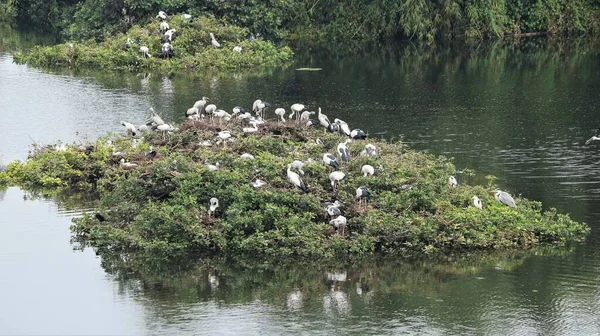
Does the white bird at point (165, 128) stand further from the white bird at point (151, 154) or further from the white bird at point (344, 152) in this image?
the white bird at point (344, 152)

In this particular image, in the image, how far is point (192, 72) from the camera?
39.6 meters

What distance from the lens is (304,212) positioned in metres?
20.0

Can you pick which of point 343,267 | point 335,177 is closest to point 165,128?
point 335,177

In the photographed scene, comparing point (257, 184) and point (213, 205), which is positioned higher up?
point (257, 184)

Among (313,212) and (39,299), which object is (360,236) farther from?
(39,299)

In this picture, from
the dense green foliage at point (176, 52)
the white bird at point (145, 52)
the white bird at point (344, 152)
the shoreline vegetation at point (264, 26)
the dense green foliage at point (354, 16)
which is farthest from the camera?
the dense green foliage at point (354, 16)

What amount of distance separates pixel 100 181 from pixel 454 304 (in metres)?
9.36

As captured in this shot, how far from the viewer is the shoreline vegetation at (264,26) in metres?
40.9

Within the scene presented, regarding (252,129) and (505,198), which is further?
(252,129)

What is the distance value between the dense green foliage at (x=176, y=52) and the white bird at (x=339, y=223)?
69.1 feet

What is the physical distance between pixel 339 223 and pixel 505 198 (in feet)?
11.5

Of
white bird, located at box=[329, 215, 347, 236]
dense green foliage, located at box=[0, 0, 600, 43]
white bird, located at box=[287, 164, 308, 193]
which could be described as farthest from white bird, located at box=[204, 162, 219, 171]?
dense green foliage, located at box=[0, 0, 600, 43]

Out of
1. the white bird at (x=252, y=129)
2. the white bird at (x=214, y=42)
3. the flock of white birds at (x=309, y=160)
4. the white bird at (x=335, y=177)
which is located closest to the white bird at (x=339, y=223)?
the flock of white birds at (x=309, y=160)

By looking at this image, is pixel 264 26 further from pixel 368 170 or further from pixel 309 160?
pixel 368 170
